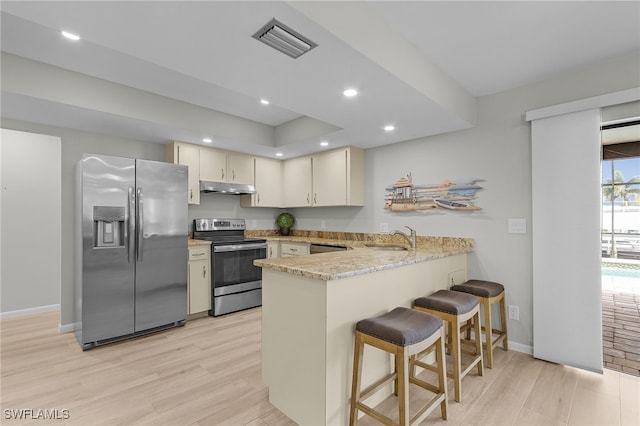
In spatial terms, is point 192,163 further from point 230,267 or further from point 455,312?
point 455,312

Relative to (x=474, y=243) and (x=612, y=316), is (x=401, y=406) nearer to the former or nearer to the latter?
(x=474, y=243)

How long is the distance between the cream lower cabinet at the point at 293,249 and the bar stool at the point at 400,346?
240 centimetres

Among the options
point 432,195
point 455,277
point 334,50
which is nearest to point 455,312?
point 455,277

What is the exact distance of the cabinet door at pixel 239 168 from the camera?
14.1 ft

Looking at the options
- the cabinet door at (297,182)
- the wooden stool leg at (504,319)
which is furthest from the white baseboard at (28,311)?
the wooden stool leg at (504,319)

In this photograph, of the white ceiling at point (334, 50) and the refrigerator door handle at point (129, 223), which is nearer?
the white ceiling at point (334, 50)

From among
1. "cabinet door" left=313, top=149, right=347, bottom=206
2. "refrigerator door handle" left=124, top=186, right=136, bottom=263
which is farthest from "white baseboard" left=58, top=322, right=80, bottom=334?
"cabinet door" left=313, top=149, right=347, bottom=206

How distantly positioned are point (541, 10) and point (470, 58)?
22.8 inches

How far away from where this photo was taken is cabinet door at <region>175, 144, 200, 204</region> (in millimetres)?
3820

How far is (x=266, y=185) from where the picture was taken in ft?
15.5

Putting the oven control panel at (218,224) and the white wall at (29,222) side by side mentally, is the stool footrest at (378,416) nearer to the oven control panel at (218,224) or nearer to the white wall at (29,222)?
the oven control panel at (218,224)

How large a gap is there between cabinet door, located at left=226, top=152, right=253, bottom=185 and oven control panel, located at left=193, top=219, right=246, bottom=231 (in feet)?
2.01

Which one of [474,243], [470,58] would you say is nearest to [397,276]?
[474,243]

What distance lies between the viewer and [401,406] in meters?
1.54
